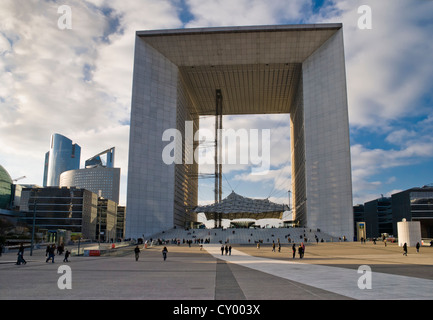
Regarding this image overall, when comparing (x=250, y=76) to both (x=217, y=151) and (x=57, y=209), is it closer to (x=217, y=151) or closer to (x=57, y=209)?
(x=217, y=151)

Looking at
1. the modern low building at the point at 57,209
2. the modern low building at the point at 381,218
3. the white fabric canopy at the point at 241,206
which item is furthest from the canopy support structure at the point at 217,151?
the modern low building at the point at 381,218

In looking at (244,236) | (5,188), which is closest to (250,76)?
(244,236)

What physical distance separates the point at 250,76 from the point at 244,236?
39706mm

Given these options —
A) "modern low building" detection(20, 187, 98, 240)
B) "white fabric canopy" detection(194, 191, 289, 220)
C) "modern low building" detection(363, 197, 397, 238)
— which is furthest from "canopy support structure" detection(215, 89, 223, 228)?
"modern low building" detection(363, 197, 397, 238)

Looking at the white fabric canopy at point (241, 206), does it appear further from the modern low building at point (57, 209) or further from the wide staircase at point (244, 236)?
the modern low building at point (57, 209)

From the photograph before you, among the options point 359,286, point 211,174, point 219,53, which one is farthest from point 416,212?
point 359,286

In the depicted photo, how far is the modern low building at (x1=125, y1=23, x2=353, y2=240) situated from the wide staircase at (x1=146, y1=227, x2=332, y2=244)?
3303mm

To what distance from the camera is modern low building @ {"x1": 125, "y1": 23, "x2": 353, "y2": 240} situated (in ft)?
251

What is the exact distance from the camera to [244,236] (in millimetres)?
73312

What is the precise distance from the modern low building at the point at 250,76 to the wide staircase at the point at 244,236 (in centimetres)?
330

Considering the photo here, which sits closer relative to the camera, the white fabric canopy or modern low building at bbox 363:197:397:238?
the white fabric canopy

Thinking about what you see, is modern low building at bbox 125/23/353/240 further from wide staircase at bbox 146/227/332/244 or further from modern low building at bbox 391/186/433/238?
modern low building at bbox 391/186/433/238

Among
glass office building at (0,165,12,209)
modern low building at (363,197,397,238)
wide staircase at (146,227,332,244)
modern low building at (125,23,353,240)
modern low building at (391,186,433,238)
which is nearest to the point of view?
wide staircase at (146,227,332,244)
